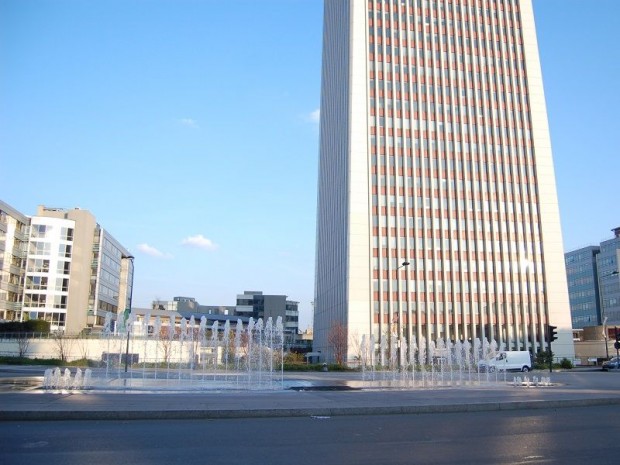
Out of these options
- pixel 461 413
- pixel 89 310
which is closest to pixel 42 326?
pixel 89 310

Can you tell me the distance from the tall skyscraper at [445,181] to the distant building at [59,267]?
41220mm

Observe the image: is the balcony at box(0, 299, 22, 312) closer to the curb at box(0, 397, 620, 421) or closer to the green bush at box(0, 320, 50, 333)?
the green bush at box(0, 320, 50, 333)

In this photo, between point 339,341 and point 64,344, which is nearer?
point 64,344

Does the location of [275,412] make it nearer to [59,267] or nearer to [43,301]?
[43,301]

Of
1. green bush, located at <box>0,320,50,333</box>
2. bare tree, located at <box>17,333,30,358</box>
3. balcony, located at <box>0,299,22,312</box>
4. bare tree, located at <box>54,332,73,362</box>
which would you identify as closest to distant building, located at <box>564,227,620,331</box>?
bare tree, located at <box>54,332,73,362</box>

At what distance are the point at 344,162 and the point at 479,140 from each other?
18.8m

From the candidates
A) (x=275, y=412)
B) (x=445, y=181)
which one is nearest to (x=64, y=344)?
(x=275, y=412)

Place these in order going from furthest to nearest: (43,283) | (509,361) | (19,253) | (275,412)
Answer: (43,283)
(19,253)
(509,361)
(275,412)

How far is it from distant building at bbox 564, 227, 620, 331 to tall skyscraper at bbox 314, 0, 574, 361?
63120 mm

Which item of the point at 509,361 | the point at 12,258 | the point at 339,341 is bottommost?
the point at 509,361

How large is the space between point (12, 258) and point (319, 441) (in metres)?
81.3

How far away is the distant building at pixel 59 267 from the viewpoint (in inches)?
3177

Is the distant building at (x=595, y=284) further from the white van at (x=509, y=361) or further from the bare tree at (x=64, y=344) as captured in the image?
the bare tree at (x=64, y=344)

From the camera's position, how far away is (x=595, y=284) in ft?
450
